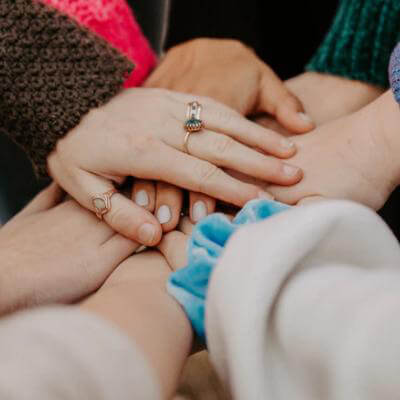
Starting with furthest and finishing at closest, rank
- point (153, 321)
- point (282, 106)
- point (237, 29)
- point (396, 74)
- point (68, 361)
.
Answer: point (237, 29) → point (282, 106) → point (396, 74) → point (153, 321) → point (68, 361)

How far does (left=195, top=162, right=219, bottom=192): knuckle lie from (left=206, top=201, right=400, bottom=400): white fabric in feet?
0.62

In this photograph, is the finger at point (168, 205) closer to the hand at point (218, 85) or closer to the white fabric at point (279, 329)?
the hand at point (218, 85)

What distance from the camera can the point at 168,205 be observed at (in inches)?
21.2

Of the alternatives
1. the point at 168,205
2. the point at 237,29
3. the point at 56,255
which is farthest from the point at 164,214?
the point at 237,29

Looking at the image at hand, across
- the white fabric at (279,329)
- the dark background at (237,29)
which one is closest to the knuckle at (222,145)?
the white fabric at (279,329)

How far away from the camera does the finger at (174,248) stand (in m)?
0.49

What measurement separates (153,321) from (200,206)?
200 millimetres

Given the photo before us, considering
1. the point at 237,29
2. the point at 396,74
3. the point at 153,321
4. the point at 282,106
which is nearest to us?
the point at 153,321

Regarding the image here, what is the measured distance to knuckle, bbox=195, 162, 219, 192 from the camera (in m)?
0.52

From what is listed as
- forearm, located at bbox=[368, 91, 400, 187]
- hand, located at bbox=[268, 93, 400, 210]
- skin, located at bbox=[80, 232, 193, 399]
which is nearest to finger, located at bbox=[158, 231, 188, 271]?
skin, located at bbox=[80, 232, 193, 399]

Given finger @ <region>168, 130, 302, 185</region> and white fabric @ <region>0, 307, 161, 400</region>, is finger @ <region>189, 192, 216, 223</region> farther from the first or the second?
white fabric @ <region>0, 307, 161, 400</region>

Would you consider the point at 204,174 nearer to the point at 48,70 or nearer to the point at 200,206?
the point at 200,206

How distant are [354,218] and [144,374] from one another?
0.55 feet

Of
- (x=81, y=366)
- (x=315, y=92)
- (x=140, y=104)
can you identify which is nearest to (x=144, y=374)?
(x=81, y=366)
